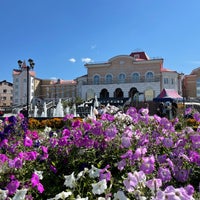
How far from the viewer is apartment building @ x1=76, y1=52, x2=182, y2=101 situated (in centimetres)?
4644

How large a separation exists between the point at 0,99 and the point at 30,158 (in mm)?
80984

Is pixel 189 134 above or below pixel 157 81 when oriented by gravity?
below

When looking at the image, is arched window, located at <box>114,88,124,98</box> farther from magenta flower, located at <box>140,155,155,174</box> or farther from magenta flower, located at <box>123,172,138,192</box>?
magenta flower, located at <box>123,172,138,192</box>

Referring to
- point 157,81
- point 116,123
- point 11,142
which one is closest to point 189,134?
point 116,123

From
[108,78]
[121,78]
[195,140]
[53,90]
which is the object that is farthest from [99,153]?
[53,90]

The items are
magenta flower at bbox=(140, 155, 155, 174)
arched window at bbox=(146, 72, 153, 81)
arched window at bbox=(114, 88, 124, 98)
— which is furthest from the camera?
arched window at bbox=(114, 88, 124, 98)

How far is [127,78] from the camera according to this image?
4862 centimetres

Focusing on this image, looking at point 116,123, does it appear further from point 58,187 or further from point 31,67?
point 31,67

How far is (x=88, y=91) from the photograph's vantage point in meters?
49.7

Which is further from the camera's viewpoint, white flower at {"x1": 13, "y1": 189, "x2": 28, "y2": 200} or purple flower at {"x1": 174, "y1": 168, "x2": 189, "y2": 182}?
purple flower at {"x1": 174, "y1": 168, "x2": 189, "y2": 182}

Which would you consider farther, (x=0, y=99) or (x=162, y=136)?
(x=0, y=99)

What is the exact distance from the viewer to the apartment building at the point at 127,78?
46.4 metres

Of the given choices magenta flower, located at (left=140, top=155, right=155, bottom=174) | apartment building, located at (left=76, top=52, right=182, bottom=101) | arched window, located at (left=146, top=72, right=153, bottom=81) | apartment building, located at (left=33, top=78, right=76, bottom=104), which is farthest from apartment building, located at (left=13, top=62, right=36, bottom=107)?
magenta flower, located at (left=140, top=155, right=155, bottom=174)

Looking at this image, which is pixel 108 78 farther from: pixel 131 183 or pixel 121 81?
pixel 131 183
